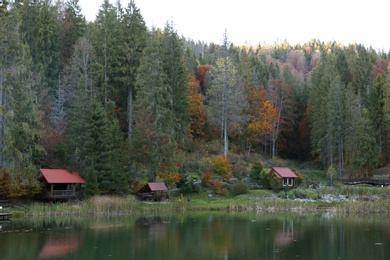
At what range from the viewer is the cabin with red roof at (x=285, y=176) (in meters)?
51.2

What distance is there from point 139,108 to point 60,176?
11.6 meters

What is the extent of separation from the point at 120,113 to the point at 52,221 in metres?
22.3

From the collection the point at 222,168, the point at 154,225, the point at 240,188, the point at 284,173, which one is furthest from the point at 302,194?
the point at 154,225

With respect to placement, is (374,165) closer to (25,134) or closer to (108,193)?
(108,193)

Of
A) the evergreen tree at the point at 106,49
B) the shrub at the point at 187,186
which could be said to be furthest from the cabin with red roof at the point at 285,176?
the evergreen tree at the point at 106,49

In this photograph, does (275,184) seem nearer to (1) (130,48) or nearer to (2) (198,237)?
(1) (130,48)

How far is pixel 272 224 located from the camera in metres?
32.1

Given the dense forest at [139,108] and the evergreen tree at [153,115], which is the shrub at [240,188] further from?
the evergreen tree at [153,115]

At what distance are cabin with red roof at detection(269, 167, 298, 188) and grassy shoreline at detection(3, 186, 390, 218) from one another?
11.4 feet

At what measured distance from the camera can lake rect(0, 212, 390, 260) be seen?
20688 millimetres

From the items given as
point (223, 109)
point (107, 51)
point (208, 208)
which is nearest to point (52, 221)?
point (208, 208)

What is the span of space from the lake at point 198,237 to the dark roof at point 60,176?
6.68 metres

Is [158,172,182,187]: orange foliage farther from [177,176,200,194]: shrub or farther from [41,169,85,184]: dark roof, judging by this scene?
[41,169,85,184]: dark roof

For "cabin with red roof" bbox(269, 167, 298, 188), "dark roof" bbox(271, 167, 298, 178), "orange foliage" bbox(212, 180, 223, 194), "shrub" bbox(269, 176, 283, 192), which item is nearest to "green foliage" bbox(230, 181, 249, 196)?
"orange foliage" bbox(212, 180, 223, 194)
